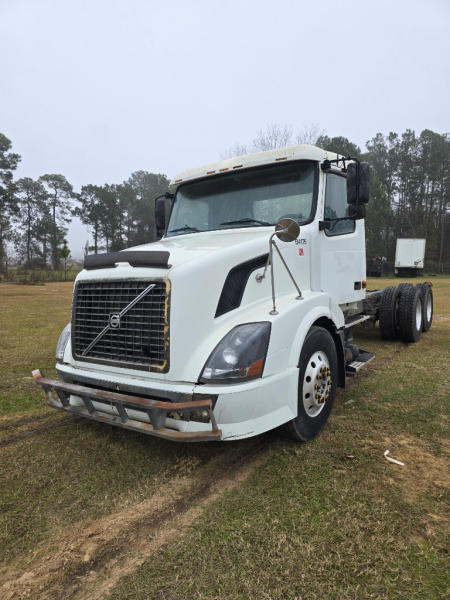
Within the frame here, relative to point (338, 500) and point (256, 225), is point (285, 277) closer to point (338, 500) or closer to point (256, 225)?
point (256, 225)

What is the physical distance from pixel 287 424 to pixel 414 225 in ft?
198

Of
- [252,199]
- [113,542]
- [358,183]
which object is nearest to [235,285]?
[252,199]

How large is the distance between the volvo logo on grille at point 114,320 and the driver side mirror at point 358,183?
249cm

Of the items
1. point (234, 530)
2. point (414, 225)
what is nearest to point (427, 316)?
point (234, 530)

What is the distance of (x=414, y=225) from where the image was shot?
183 feet

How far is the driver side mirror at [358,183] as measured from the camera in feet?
12.3

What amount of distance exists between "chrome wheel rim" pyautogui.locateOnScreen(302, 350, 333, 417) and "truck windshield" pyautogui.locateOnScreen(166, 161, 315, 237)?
1380 millimetres

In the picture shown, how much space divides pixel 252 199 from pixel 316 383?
1996mm

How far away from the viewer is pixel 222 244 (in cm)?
330

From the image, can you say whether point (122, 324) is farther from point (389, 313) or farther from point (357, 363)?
point (389, 313)

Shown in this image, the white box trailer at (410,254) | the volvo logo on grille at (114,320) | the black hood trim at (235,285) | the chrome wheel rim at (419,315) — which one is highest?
the white box trailer at (410,254)

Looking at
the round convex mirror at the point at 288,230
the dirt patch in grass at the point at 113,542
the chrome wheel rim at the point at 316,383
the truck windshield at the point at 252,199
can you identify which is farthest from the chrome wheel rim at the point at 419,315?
the dirt patch in grass at the point at 113,542

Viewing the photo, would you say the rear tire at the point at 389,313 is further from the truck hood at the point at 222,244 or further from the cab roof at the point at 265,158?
the truck hood at the point at 222,244

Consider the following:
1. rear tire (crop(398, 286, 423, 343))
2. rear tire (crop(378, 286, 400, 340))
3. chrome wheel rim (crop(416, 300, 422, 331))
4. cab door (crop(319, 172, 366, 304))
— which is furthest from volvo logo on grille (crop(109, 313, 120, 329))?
chrome wheel rim (crop(416, 300, 422, 331))
